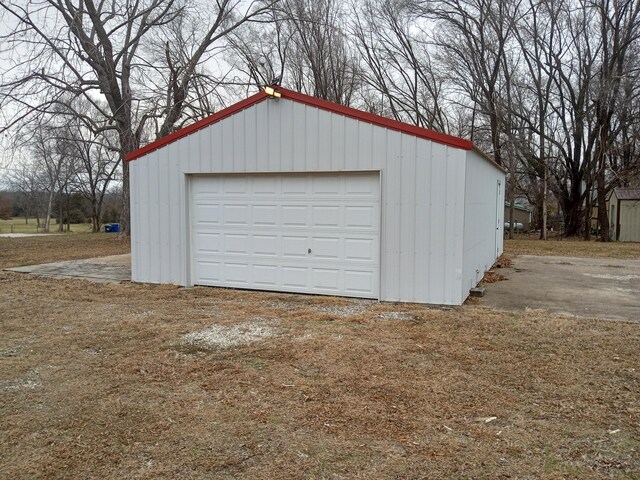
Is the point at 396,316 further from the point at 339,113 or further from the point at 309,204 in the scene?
the point at 339,113

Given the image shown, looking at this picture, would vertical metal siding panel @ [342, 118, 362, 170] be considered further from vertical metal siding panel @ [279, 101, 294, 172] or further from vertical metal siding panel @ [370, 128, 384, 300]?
vertical metal siding panel @ [279, 101, 294, 172]

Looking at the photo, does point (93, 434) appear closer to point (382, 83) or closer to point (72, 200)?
point (382, 83)

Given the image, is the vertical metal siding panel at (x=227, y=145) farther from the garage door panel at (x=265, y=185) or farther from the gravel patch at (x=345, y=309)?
the gravel patch at (x=345, y=309)

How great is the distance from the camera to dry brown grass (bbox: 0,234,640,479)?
9.23 feet

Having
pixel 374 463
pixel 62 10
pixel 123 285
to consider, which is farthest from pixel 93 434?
pixel 62 10

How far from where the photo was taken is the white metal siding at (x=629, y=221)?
22828mm

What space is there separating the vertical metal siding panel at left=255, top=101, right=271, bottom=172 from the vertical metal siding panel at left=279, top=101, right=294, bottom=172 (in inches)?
10.2

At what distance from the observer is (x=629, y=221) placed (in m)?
23.1

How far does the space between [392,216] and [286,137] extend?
2.11 meters

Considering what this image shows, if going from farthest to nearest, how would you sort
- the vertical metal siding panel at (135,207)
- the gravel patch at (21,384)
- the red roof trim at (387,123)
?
the vertical metal siding panel at (135,207) < the red roof trim at (387,123) < the gravel patch at (21,384)

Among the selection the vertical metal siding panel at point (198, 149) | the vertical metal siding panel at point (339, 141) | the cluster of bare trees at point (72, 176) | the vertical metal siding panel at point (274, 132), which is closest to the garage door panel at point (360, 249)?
the vertical metal siding panel at point (339, 141)

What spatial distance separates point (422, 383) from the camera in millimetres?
4031

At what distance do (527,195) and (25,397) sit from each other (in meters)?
26.4

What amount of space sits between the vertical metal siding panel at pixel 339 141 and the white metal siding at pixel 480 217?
1.80 m
